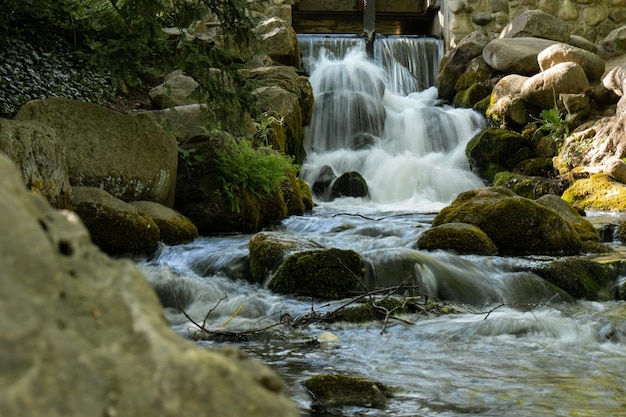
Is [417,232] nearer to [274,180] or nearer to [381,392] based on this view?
[274,180]

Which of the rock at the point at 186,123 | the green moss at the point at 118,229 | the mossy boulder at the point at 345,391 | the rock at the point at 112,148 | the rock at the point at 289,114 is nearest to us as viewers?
the mossy boulder at the point at 345,391

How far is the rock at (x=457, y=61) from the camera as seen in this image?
16.4 metres

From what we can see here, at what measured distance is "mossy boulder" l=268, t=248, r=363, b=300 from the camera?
5988 mm

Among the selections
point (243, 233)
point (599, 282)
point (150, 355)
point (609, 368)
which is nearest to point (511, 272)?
point (599, 282)

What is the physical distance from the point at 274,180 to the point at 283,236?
2366 mm

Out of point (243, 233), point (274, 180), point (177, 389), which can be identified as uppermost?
point (177, 389)

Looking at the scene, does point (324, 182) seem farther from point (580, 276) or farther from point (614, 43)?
point (614, 43)

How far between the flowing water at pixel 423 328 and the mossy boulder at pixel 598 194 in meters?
2.24

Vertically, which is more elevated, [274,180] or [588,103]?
[588,103]

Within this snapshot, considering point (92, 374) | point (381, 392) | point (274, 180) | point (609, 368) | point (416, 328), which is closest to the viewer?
point (92, 374)

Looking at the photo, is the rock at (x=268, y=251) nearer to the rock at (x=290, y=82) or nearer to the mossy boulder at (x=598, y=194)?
the mossy boulder at (x=598, y=194)

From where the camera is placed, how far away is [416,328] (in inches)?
198

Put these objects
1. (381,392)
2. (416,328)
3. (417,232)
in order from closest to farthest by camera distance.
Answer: (381,392) < (416,328) < (417,232)

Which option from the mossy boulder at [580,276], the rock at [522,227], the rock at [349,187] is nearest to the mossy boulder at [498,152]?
the rock at [349,187]
